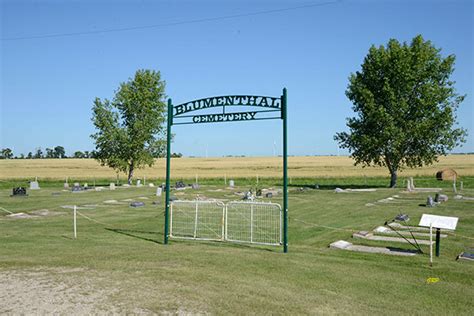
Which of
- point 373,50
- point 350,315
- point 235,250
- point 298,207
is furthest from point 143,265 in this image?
point 373,50

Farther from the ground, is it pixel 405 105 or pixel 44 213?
pixel 405 105

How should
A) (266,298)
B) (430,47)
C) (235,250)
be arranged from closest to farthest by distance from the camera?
(266,298), (235,250), (430,47)

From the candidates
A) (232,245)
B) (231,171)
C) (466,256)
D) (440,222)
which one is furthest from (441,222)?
(231,171)

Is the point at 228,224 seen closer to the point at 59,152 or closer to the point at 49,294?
the point at 49,294

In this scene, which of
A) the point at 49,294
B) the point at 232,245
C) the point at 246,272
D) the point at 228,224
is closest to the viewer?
the point at 49,294

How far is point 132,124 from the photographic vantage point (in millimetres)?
51156

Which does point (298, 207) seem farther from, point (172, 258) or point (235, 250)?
point (172, 258)

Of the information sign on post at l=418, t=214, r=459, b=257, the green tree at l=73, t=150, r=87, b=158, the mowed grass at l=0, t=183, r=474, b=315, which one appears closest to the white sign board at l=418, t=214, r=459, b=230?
the information sign on post at l=418, t=214, r=459, b=257

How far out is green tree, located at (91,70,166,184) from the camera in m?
50.1

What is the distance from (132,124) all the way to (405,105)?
101ft

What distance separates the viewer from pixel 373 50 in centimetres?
4550

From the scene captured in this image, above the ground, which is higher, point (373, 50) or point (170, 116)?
point (373, 50)

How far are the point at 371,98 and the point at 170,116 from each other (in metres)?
34.8

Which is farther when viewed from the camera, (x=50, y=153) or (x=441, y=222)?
(x=50, y=153)
